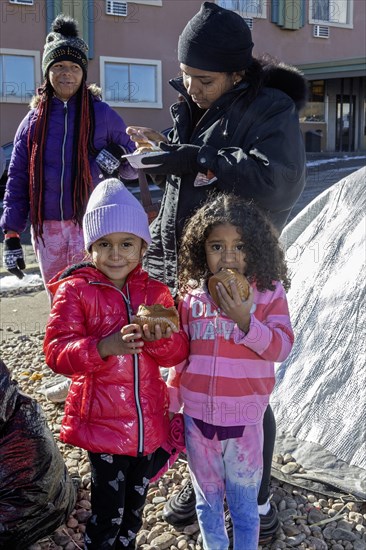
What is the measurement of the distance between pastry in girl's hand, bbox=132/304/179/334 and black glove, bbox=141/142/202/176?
0.65 m

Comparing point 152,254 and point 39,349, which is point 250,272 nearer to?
point 152,254

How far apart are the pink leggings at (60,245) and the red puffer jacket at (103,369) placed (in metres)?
1.44

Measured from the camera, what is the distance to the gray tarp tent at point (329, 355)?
2.87 meters

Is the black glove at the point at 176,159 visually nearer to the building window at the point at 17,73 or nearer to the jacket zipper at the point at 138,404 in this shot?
the jacket zipper at the point at 138,404

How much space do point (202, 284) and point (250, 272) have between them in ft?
0.57

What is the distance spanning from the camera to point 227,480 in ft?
6.88

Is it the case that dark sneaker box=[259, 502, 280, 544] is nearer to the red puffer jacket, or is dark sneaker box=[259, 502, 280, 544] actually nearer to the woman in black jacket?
the woman in black jacket

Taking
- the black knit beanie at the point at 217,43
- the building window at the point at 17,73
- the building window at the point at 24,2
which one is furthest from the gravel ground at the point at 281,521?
the building window at the point at 24,2

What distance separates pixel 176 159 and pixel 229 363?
765 millimetres

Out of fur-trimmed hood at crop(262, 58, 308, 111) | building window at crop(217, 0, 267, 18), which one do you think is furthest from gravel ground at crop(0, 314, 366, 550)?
building window at crop(217, 0, 267, 18)

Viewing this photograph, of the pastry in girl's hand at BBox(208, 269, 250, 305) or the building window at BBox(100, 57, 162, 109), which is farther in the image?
the building window at BBox(100, 57, 162, 109)

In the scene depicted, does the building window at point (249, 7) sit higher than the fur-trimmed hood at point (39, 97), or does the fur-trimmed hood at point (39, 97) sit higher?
the building window at point (249, 7)

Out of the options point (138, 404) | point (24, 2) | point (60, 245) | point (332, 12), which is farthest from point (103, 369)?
point (332, 12)

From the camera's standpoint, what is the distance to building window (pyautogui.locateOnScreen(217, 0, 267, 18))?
21156 millimetres
